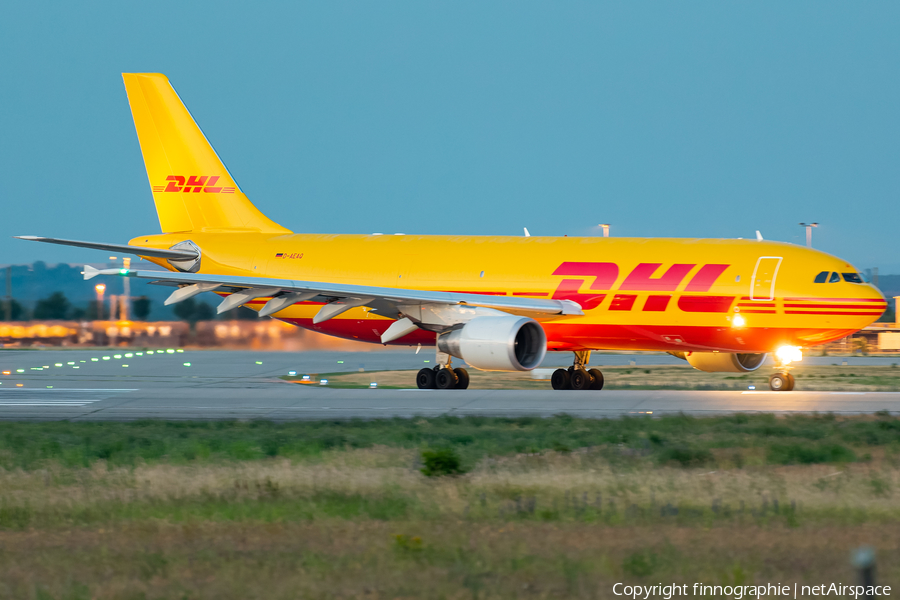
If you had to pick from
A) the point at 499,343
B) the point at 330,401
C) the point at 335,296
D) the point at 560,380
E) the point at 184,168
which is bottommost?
the point at 330,401

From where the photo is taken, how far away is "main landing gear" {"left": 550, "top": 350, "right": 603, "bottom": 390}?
88.2 feet

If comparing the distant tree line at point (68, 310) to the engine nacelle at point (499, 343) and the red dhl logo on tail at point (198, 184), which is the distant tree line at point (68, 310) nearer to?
the red dhl logo on tail at point (198, 184)

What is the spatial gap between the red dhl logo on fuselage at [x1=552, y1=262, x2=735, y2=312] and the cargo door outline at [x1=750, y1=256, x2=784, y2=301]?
58cm

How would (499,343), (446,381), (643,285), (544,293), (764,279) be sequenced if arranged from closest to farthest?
(499,343) → (764,279) → (643,285) → (446,381) → (544,293)

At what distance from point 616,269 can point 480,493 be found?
15.2 meters

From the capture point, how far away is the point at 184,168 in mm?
32125

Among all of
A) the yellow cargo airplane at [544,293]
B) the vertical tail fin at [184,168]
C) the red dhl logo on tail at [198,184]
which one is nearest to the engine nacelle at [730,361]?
the yellow cargo airplane at [544,293]

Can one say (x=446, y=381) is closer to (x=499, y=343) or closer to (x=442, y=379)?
(x=442, y=379)

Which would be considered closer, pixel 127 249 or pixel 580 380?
pixel 580 380

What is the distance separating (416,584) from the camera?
23.8 ft

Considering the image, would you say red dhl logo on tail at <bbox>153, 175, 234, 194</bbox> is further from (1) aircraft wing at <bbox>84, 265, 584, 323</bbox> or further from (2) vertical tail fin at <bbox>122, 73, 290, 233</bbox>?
(1) aircraft wing at <bbox>84, 265, 584, 323</bbox>

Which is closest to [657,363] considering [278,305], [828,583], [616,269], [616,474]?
[616,269]

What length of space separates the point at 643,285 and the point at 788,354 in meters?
3.57

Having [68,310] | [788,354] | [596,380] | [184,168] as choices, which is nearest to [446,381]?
[596,380]
